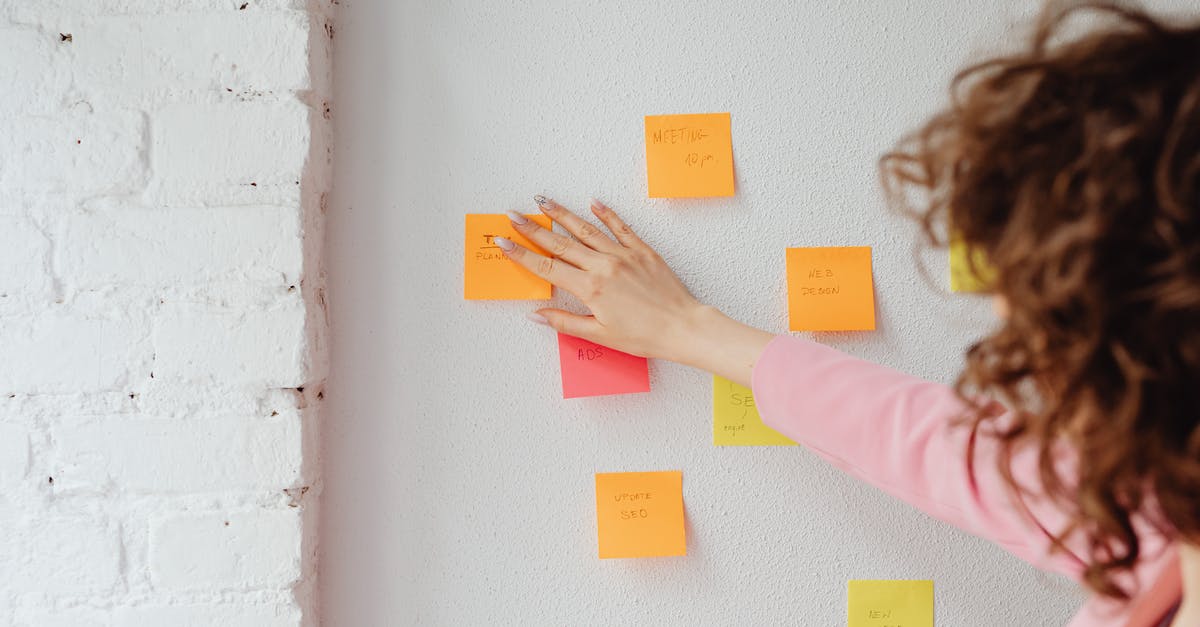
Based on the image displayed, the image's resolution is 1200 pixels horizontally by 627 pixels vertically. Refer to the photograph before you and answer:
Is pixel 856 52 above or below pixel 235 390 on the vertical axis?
above

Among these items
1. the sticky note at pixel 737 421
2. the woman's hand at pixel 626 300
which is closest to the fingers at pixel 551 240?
the woman's hand at pixel 626 300

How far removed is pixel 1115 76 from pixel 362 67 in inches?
29.4

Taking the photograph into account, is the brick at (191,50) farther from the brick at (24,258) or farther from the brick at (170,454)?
the brick at (170,454)

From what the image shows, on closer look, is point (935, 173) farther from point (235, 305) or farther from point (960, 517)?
point (235, 305)

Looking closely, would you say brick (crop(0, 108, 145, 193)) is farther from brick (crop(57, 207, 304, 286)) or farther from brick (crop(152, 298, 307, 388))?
brick (crop(152, 298, 307, 388))

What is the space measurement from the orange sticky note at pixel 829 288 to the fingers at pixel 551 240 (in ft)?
0.77

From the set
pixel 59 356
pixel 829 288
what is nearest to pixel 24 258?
pixel 59 356

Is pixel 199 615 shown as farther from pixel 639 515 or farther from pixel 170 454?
pixel 639 515

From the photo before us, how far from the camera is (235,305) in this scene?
813mm

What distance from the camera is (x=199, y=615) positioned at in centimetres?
81

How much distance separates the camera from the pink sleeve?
69cm

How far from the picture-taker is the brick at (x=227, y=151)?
81 centimetres

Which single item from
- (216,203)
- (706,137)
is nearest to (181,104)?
(216,203)

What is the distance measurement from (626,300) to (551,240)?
11cm
